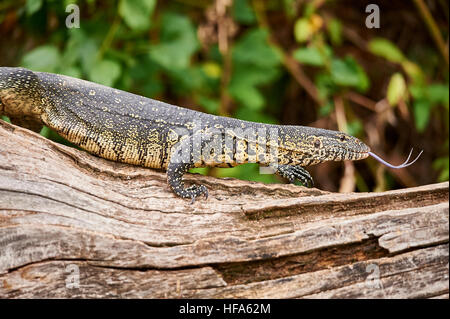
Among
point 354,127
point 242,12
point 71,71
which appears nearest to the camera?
point 71,71

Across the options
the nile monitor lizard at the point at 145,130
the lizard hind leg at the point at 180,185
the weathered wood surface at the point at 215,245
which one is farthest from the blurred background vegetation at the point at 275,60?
the weathered wood surface at the point at 215,245

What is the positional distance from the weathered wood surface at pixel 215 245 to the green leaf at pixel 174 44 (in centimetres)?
249

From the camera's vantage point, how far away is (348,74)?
668 cm

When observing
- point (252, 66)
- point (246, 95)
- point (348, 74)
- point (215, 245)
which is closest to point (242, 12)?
point (252, 66)

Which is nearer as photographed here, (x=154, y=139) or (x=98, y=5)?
(x=154, y=139)

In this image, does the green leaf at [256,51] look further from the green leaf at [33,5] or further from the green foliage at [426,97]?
the green leaf at [33,5]

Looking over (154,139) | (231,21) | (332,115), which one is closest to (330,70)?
(332,115)

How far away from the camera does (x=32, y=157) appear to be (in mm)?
3898

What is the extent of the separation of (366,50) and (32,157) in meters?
5.84

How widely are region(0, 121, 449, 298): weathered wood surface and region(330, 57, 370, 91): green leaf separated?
10.1 feet

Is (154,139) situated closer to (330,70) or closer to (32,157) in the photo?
(32,157)

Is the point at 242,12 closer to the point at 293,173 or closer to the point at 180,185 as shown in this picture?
the point at 293,173

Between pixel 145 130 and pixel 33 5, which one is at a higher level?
pixel 33 5

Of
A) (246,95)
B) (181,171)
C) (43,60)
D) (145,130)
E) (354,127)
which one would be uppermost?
(246,95)
